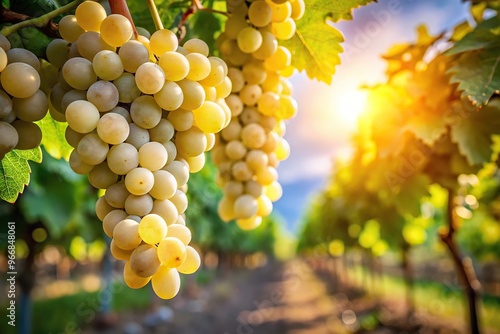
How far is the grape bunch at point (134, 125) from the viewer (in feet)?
1.80

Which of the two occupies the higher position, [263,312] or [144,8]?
[144,8]

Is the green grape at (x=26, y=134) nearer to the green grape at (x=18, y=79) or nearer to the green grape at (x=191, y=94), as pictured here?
the green grape at (x=18, y=79)

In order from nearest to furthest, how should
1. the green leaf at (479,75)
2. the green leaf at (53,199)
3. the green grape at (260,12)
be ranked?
the green grape at (260,12) → the green leaf at (479,75) → the green leaf at (53,199)

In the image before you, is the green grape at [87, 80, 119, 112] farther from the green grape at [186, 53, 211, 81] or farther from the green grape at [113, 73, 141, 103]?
the green grape at [186, 53, 211, 81]

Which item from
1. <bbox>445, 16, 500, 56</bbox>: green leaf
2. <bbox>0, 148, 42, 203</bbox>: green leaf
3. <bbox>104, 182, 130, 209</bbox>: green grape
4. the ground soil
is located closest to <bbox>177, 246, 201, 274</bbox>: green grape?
<bbox>104, 182, 130, 209</bbox>: green grape

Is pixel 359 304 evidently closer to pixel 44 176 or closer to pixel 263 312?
pixel 263 312

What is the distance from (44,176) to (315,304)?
36.5 feet

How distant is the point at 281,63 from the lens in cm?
85

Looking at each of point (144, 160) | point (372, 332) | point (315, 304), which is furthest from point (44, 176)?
point (315, 304)

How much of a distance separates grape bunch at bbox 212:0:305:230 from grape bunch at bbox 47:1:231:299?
0.20 metres

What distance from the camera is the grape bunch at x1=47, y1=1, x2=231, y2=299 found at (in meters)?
0.55

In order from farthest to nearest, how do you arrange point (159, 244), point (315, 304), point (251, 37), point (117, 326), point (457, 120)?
point (315, 304)
point (117, 326)
point (457, 120)
point (251, 37)
point (159, 244)

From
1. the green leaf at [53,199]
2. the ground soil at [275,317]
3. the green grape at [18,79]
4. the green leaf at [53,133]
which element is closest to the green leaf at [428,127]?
the green leaf at [53,133]

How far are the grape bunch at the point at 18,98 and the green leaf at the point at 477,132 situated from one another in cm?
132
